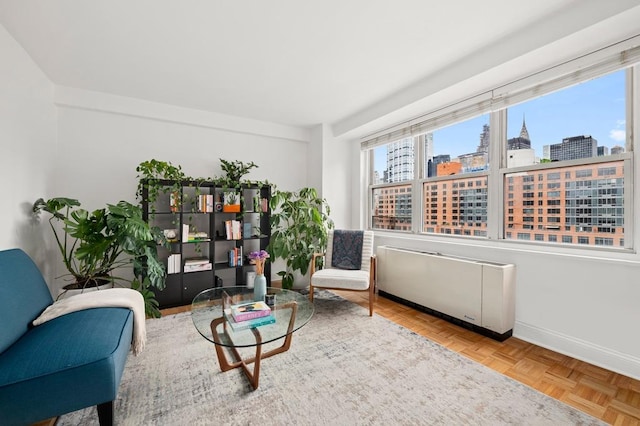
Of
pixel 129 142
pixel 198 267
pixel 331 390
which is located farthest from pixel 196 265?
pixel 331 390

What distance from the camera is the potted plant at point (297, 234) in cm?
377

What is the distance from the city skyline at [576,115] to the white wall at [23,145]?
4284 mm

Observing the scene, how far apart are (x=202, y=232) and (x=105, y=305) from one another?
187cm

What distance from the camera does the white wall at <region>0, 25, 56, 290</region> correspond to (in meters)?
2.13

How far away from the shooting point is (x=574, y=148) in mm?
2350

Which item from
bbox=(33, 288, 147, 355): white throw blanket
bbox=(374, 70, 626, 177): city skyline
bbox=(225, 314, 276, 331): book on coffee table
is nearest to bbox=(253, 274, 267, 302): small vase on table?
bbox=(225, 314, 276, 331): book on coffee table

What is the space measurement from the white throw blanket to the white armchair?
67.3 inches

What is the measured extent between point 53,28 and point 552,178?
13.9 ft

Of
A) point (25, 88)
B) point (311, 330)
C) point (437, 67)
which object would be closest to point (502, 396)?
point (311, 330)

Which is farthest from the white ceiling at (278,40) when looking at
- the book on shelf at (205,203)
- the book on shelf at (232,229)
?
the book on shelf at (232,229)

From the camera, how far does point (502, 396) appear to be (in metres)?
1.74

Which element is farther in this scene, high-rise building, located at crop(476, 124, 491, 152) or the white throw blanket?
high-rise building, located at crop(476, 124, 491, 152)

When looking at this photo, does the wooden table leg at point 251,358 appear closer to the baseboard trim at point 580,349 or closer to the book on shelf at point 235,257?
the book on shelf at point 235,257

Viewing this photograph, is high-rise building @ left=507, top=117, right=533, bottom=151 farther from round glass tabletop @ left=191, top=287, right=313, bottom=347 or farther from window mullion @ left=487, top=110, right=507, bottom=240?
round glass tabletop @ left=191, top=287, right=313, bottom=347
